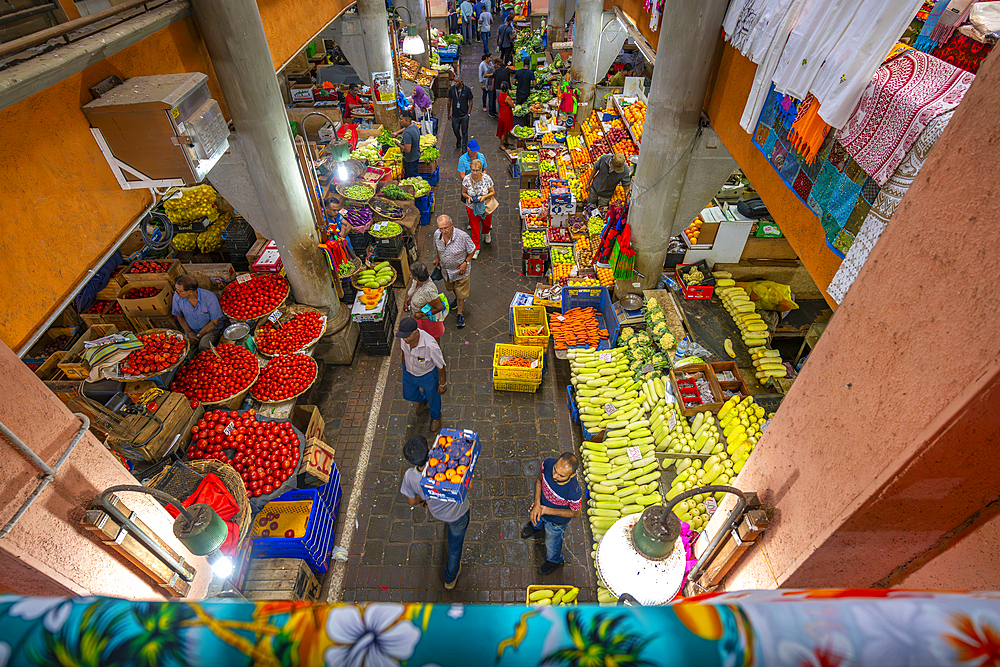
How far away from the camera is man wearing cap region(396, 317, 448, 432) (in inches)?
223

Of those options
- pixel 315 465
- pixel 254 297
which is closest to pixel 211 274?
pixel 254 297

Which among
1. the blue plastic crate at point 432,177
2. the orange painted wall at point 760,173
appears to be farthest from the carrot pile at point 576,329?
the blue plastic crate at point 432,177

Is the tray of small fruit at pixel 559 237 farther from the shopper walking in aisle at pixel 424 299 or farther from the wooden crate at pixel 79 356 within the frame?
the wooden crate at pixel 79 356

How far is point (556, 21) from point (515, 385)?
17819 millimetres

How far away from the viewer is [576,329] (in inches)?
289

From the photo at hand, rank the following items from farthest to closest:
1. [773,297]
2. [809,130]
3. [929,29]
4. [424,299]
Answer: [773,297] → [424,299] → [809,130] → [929,29]

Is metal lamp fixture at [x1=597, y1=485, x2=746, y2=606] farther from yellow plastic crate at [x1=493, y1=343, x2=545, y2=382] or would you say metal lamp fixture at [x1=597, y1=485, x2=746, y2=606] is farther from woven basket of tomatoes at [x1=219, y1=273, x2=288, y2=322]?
woven basket of tomatoes at [x1=219, y1=273, x2=288, y2=322]

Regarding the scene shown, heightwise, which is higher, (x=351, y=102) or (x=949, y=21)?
(x=949, y=21)

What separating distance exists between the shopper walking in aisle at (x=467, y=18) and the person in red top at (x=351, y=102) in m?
14.1

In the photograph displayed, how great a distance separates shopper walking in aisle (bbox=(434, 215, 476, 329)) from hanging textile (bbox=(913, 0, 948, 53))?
5.70 m

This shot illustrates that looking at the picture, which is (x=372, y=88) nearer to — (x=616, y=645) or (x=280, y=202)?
(x=280, y=202)

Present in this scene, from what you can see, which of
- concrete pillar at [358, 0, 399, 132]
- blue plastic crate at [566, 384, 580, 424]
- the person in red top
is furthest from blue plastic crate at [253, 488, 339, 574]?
the person in red top

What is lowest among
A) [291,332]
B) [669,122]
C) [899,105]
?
[291,332]

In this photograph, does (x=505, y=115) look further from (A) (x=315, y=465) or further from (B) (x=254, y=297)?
(A) (x=315, y=465)
